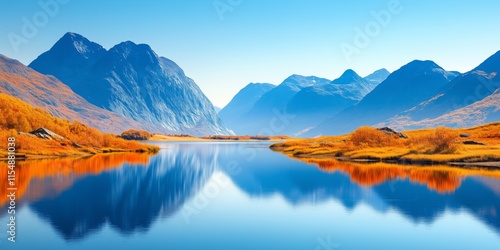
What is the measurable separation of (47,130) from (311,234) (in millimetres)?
93435

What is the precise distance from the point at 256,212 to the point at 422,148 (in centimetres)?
6814

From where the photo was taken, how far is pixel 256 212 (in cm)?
3953

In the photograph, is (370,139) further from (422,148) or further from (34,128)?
(34,128)

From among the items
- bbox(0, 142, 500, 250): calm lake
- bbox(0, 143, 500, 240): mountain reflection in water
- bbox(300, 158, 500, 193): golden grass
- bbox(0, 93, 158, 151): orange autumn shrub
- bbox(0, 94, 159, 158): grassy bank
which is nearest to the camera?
bbox(0, 142, 500, 250): calm lake

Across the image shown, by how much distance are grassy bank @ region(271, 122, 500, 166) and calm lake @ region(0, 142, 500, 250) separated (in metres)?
21.3

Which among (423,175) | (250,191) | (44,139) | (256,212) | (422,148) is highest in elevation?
(44,139)

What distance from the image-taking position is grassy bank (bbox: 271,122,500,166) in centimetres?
8506

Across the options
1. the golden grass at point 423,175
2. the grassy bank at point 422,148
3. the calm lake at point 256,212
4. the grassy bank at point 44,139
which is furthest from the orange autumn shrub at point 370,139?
the grassy bank at point 44,139

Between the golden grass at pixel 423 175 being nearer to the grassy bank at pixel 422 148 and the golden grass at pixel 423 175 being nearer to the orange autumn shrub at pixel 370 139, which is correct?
the grassy bank at pixel 422 148

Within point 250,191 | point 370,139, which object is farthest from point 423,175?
point 370,139

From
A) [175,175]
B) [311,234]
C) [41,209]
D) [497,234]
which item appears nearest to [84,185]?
[41,209]

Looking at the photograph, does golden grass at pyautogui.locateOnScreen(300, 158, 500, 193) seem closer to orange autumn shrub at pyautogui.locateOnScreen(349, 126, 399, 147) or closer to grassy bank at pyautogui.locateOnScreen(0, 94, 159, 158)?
orange autumn shrub at pyautogui.locateOnScreen(349, 126, 399, 147)

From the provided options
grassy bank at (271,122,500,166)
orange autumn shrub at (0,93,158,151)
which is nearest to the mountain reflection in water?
grassy bank at (271,122,500,166)

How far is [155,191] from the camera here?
51.7 meters
